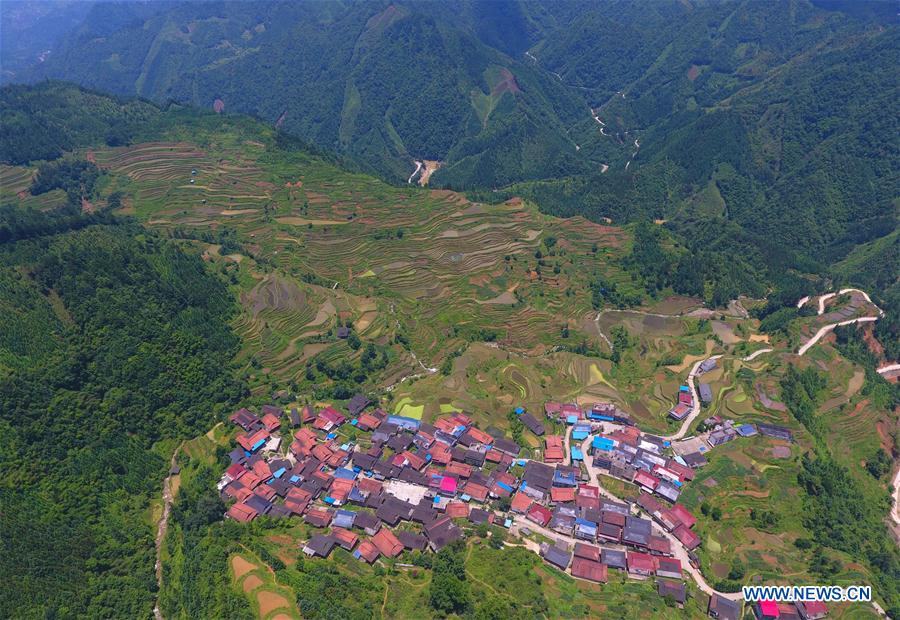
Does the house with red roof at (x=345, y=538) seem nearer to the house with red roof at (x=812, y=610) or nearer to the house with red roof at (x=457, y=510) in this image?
the house with red roof at (x=457, y=510)

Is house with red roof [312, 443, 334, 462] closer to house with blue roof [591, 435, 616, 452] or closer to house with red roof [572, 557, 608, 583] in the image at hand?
house with red roof [572, 557, 608, 583]

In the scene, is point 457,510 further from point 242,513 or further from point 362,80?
point 362,80

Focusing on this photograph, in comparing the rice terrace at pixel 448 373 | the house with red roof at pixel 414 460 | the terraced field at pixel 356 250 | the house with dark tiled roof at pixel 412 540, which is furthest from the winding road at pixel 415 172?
the house with dark tiled roof at pixel 412 540

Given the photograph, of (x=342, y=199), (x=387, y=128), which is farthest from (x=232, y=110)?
(x=342, y=199)

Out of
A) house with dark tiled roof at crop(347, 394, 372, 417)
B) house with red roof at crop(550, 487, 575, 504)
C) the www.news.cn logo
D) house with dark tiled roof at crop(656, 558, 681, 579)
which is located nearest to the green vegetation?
house with dark tiled roof at crop(347, 394, 372, 417)

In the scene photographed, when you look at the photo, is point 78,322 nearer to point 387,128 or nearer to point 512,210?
point 512,210
